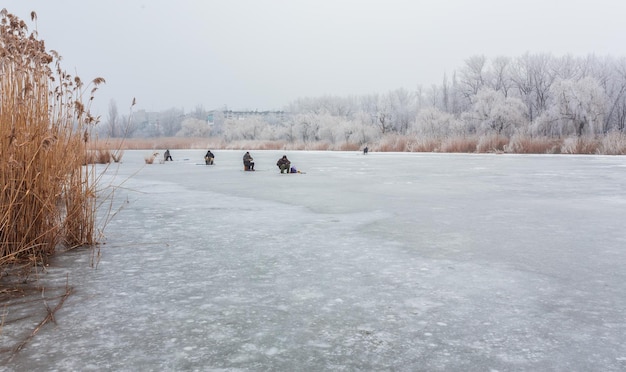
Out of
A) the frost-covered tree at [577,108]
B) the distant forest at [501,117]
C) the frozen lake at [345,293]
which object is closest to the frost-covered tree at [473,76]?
the distant forest at [501,117]

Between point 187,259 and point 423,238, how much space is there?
2.40m

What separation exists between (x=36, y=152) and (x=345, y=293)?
2501 mm

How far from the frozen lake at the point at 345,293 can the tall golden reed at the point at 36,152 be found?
35 cm

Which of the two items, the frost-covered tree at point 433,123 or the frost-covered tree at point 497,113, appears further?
the frost-covered tree at point 433,123

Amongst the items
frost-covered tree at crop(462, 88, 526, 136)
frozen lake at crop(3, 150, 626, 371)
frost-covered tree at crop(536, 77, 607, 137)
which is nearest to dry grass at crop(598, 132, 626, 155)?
frost-covered tree at crop(536, 77, 607, 137)

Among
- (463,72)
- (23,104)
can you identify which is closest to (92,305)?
(23,104)

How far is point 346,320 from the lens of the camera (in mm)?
2773

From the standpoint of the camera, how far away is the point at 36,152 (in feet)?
12.1

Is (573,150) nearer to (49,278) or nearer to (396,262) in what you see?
(396,262)

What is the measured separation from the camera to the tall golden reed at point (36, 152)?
3.79 meters

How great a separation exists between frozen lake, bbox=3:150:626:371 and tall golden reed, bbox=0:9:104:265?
35 cm

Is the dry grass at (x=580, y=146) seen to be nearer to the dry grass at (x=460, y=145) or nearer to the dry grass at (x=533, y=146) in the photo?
the dry grass at (x=533, y=146)

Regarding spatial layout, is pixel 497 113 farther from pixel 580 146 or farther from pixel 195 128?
pixel 195 128

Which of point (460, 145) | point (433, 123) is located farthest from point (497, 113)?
point (460, 145)
